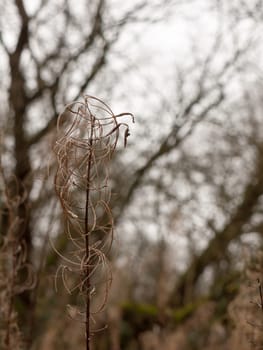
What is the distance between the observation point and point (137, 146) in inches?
384

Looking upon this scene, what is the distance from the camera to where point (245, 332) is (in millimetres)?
3516

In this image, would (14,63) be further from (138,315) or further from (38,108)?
(138,315)

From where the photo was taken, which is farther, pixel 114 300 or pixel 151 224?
pixel 151 224

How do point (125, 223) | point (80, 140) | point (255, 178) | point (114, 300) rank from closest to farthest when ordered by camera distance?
point (80, 140) < point (114, 300) < point (125, 223) < point (255, 178)

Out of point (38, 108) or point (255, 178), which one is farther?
point (255, 178)

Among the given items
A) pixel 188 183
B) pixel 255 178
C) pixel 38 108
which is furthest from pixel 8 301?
pixel 255 178

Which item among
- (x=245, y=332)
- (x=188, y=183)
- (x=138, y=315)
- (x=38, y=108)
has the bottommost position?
(x=138, y=315)

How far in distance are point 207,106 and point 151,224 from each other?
92.7 inches

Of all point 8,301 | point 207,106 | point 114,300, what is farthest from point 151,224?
point 8,301

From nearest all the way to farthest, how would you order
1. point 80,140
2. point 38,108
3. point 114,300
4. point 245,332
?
point 80,140, point 245,332, point 38,108, point 114,300

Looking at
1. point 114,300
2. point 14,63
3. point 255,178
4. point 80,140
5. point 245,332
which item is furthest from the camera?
point 255,178

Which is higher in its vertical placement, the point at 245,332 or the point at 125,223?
the point at 125,223

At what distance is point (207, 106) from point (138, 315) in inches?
133

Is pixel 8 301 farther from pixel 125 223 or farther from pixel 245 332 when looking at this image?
pixel 125 223
